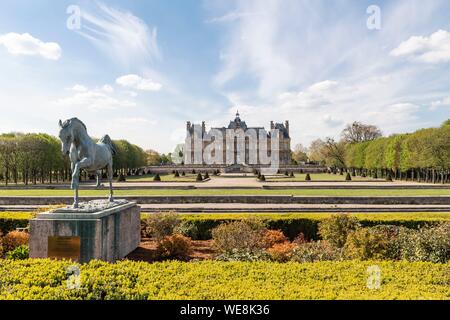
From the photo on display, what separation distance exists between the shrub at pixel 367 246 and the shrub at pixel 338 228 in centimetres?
171

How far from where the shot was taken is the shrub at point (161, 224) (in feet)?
36.8

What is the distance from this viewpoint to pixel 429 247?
7949mm

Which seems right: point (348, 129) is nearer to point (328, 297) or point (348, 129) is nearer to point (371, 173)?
A: point (371, 173)

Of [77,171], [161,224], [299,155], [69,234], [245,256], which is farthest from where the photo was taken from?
[299,155]

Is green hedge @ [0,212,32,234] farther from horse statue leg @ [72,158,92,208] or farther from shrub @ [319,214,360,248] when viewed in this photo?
shrub @ [319,214,360,248]

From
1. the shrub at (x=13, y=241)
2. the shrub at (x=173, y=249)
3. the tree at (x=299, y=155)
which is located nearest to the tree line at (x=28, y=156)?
the shrub at (x=13, y=241)

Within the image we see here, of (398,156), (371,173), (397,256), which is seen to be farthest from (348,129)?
(397,256)

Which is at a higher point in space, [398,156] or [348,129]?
[348,129]

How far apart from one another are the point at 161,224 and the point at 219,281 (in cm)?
695

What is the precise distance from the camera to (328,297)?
394 centimetres

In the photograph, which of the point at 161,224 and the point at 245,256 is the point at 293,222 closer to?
the point at 161,224

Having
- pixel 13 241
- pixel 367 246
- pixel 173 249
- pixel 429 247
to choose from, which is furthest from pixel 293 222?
pixel 13 241
